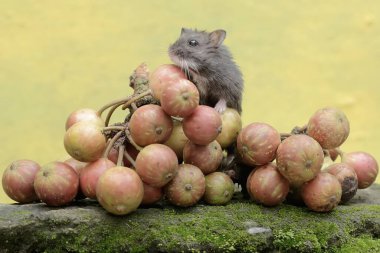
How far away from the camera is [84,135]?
5.90ft

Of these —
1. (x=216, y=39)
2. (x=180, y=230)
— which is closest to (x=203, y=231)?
(x=180, y=230)

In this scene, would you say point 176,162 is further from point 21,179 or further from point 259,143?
point 21,179

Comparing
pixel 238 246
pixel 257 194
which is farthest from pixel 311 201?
pixel 238 246

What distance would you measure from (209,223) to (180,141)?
0.29 meters

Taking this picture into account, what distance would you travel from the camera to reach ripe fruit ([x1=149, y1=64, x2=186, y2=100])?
1.93m

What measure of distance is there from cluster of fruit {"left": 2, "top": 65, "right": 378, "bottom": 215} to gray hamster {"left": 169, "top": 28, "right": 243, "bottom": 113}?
34 centimetres

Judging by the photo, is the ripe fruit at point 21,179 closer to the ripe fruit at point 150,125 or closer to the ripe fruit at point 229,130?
the ripe fruit at point 150,125

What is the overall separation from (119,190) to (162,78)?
0.47 m

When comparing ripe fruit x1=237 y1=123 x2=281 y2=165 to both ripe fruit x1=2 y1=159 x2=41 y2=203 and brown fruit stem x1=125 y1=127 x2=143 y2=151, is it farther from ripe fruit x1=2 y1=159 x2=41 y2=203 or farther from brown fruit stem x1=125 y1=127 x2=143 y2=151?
ripe fruit x1=2 y1=159 x2=41 y2=203

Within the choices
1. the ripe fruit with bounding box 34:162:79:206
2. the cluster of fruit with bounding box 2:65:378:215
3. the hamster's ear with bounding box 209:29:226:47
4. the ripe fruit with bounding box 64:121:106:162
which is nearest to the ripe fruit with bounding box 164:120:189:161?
the cluster of fruit with bounding box 2:65:378:215

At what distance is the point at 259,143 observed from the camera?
1860 millimetres

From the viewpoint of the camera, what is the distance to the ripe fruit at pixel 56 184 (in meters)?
1.76

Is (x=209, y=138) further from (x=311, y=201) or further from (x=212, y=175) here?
(x=311, y=201)

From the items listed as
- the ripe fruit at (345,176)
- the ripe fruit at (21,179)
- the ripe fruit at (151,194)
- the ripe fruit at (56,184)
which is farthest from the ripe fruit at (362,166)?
the ripe fruit at (21,179)
